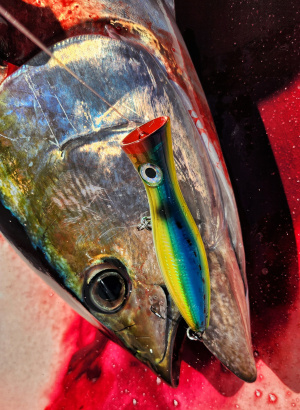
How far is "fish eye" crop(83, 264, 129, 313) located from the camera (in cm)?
129

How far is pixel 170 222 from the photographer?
91cm

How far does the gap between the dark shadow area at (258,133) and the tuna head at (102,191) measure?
70 centimetres

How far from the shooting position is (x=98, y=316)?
136cm

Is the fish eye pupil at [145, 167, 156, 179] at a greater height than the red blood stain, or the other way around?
the fish eye pupil at [145, 167, 156, 179]

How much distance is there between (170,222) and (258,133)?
1.31 m

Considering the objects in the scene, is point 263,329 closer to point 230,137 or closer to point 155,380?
point 155,380

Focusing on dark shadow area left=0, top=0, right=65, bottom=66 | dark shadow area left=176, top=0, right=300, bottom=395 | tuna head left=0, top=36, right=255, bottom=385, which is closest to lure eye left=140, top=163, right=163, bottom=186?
tuna head left=0, top=36, right=255, bottom=385

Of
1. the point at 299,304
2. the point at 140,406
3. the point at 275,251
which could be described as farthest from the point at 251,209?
the point at 140,406

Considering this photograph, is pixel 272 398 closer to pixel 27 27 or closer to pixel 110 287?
pixel 110 287

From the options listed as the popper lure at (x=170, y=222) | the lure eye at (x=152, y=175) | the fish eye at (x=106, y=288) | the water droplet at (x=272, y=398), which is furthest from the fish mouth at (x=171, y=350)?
the water droplet at (x=272, y=398)

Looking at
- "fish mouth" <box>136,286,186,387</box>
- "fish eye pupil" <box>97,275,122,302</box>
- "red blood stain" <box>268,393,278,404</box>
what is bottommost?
"red blood stain" <box>268,393,278,404</box>

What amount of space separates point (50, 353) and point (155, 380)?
81 cm

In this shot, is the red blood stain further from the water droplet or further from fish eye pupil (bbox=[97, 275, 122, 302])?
fish eye pupil (bbox=[97, 275, 122, 302])

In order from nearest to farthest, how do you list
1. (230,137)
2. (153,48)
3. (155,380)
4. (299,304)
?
(153,48), (299,304), (230,137), (155,380)
